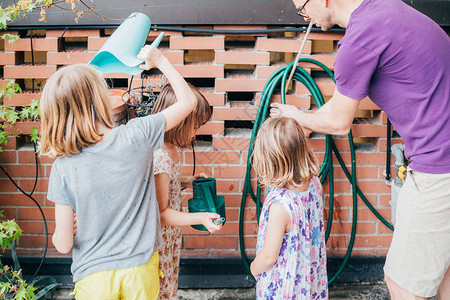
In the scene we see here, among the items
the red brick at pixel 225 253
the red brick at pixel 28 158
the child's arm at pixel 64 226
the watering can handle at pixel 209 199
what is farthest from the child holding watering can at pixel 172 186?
the red brick at pixel 28 158

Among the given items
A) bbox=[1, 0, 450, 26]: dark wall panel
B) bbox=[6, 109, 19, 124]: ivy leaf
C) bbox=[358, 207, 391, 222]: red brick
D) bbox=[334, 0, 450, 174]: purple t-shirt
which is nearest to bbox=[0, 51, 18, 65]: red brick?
bbox=[1, 0, 450, 26]: dark wall panel

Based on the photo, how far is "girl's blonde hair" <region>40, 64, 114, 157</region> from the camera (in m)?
1.75

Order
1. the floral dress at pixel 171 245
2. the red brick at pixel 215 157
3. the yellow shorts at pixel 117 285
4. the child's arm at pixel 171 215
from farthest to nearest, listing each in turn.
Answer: the red brick at pixel 215 157 < the floral dress at pixel 171 245 < the child's arm at pixel 171 215 < the yellow shorts at pixel 117 285

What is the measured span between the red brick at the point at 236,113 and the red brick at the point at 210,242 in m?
0.81

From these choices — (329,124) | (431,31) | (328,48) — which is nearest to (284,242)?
(329,124)

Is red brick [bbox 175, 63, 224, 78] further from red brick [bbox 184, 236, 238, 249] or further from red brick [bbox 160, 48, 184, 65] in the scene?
red brick [bbox 184, 236, 238, 249]

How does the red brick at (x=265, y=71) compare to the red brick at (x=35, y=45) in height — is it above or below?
below

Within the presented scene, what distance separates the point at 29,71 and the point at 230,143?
1.37 m

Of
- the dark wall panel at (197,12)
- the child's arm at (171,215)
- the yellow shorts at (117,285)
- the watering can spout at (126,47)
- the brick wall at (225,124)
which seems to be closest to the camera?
the yellow shorts at (117,285)

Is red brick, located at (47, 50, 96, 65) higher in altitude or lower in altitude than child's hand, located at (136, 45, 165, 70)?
lower

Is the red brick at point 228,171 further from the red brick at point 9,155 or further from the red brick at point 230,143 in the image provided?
the red brick at point 9,155

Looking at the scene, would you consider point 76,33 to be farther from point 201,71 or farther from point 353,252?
point 353,252

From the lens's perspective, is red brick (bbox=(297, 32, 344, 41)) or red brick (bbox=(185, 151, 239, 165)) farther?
red brick (bbox=(185, 151, 239, 165))

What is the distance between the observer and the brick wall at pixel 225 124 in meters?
2.91
